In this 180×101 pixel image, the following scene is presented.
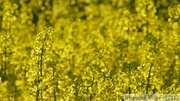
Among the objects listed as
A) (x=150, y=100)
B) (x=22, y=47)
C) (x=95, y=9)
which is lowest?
(x=150, y=100)

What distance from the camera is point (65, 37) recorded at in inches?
614

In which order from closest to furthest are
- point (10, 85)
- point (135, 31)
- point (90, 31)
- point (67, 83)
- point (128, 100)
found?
point (128, 100)
point (67, 83)
point (10, 85)
point (135, 31)
point (90, 31)

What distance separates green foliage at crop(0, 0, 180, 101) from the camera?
33.6 ft

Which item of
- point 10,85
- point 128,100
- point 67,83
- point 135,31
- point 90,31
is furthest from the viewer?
point 90,31

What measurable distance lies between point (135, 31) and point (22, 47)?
2985 millimetres

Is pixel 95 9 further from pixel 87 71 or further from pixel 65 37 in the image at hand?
pixel 87 71

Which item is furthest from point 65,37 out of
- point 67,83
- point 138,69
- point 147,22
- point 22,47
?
point 138,69

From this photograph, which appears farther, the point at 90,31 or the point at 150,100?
the point at 90,31

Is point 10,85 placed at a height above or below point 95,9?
below

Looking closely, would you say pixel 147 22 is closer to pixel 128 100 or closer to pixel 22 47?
pixel 22 47

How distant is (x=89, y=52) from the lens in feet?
48.5

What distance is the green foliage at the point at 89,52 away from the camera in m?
10.2

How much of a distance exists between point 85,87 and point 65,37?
18.9ft

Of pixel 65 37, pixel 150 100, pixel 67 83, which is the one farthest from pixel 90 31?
pixel 150 100
